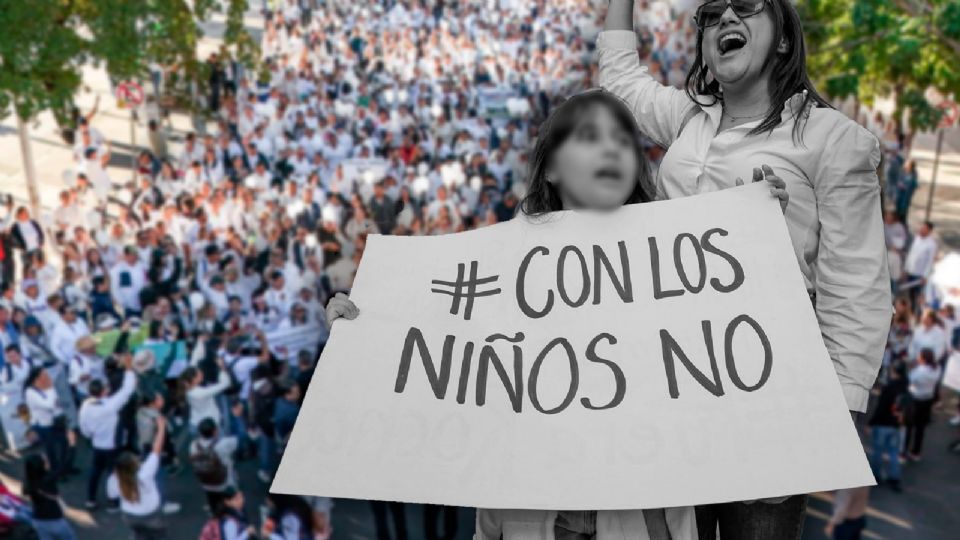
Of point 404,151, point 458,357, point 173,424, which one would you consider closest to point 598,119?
point 458,357

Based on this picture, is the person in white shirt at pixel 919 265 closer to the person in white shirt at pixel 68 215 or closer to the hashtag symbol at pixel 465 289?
the person in white shirt at pixel 68 215

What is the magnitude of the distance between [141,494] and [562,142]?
7.90 m

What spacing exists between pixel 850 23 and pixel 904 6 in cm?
280

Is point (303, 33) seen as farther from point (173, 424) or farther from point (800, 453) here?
point (800, 453)

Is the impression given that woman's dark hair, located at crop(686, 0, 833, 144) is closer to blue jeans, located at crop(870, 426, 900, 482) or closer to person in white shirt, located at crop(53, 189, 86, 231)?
blue jeans, located at crop(870, 426, 900, 482)

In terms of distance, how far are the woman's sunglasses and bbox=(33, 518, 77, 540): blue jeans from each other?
863 cm

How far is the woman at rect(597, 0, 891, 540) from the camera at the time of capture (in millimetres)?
2379

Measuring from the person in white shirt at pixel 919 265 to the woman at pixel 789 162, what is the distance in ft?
43.9

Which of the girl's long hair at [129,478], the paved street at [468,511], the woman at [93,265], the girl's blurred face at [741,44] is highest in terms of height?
the girl's blurred face at [741,44]

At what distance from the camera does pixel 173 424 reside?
38.7 ft

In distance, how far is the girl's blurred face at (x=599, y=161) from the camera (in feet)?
8.27

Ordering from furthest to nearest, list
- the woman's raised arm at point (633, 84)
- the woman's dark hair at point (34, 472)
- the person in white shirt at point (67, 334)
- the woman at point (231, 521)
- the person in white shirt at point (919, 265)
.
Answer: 1. the person in white shirt at point (919, 265)
2. the person in white shirt at point (67, 334)
3. the woman's dark hair at point (34, 472)
4. the woman at point (231, 521)
5. the woman's raised arm at point (633, 84)

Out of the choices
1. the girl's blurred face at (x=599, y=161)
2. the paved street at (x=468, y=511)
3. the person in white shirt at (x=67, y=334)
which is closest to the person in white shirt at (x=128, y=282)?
the person in white shirt at (x=67, y=334)

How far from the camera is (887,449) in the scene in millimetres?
11328
